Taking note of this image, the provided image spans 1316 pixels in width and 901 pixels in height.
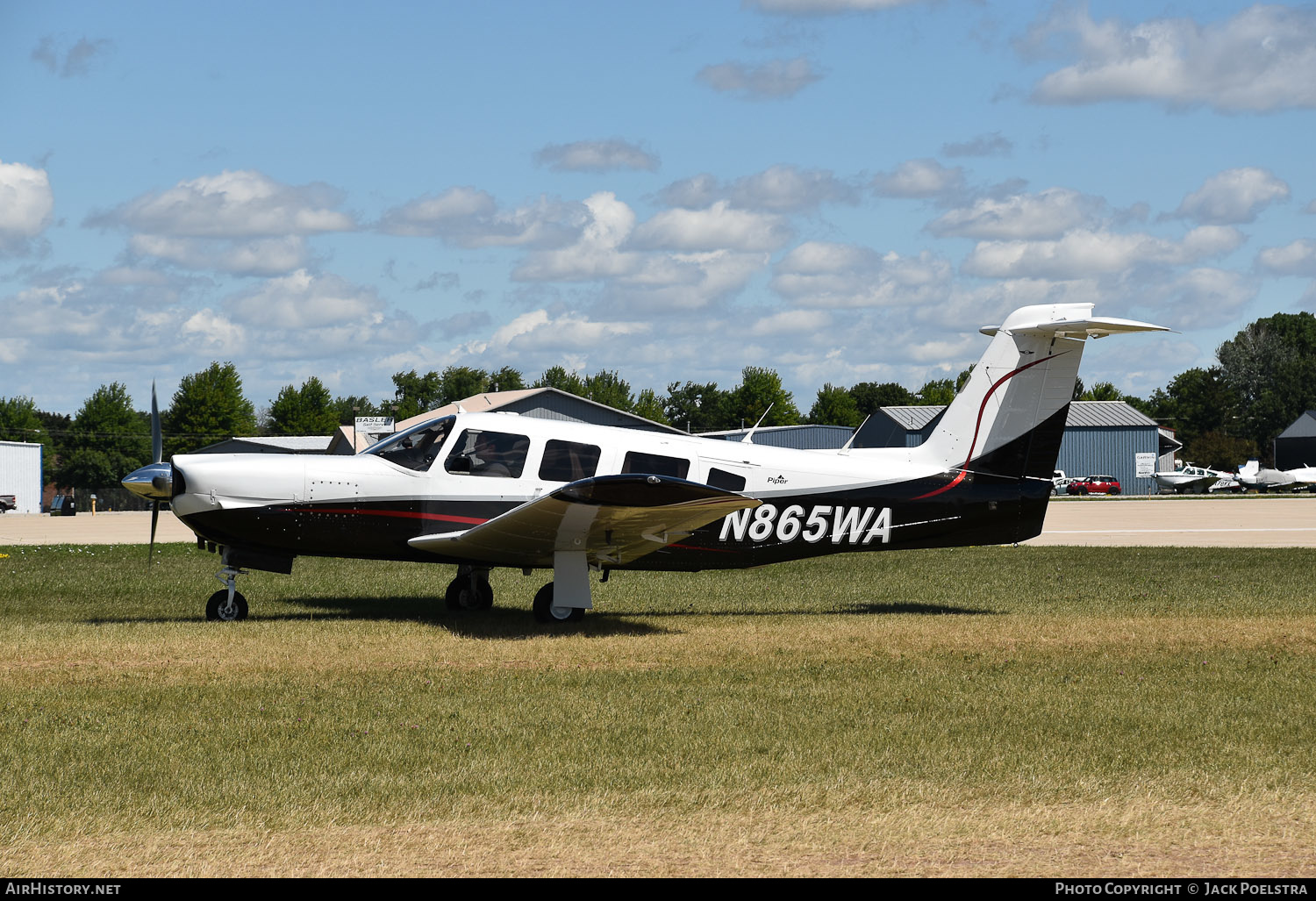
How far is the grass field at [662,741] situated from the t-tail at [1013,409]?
6.12 ft

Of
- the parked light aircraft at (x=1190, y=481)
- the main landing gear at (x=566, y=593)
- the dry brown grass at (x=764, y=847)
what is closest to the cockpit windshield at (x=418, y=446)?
the main landing gear at (x=566, y=593)

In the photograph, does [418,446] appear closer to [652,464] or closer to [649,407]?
[652,464]

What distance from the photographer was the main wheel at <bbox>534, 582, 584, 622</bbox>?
12.7m

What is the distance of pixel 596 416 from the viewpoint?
69812 millimetres

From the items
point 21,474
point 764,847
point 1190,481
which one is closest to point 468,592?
point 764,847

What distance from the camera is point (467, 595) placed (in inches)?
560

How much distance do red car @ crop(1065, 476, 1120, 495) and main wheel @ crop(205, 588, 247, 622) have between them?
73148mm

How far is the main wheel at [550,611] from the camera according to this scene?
12.7m

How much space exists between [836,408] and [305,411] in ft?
180

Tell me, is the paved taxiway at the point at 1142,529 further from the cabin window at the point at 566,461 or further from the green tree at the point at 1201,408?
the green tree at the point at 1201,408

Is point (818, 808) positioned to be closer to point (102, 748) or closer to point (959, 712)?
point (959, 712)

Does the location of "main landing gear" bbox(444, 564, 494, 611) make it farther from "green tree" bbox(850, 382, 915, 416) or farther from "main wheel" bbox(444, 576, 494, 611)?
"green tree" bbox(850, 382, 915, 416)
